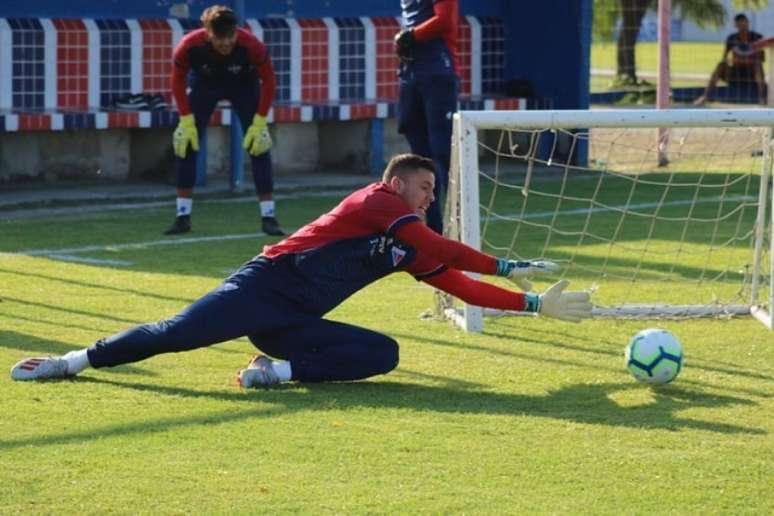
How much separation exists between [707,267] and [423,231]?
425cm

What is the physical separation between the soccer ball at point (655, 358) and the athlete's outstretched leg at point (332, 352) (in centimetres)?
107

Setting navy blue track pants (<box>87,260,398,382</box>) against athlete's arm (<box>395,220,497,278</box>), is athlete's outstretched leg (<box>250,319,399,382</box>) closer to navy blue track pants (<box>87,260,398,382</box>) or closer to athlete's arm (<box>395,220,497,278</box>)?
navy blue track pants (<box>87,260,398,382</box>)

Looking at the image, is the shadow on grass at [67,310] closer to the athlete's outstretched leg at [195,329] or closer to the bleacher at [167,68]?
the athlete's outstretched leg at [195,329]

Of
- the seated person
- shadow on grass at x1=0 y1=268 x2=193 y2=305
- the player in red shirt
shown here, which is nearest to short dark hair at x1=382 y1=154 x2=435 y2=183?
shadow on grass at x1=0 y1=268 x2=193 y2=305

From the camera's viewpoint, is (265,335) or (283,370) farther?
(265,335)

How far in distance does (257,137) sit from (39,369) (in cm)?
549

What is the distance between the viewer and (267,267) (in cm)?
740

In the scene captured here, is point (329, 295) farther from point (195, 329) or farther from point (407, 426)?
point (407, 426)

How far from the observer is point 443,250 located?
733cm

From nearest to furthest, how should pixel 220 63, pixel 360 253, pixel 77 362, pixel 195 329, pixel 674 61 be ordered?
1. pixel 195 329
2. pixel 77 362
3. pixel 360 253
4. pixel 220 63
5. pixel 674 61

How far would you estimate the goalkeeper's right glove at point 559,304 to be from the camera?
24.3 feet

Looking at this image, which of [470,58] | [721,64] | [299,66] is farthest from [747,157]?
[721,64]

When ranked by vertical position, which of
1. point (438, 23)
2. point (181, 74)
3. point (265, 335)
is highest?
point (438, 23)

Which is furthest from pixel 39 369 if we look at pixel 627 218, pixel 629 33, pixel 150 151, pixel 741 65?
pixel 629 33
